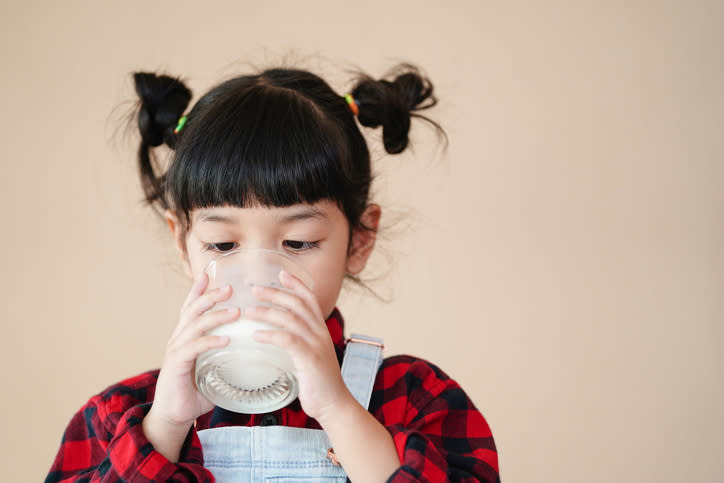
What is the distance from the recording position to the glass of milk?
718mm

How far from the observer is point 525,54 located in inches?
66.1

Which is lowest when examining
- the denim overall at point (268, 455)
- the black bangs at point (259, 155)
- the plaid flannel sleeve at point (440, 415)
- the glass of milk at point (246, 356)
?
the denim overall at point (268, 455)

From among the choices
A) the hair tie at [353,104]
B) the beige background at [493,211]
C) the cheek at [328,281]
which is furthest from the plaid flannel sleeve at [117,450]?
the beige background at [493,211]

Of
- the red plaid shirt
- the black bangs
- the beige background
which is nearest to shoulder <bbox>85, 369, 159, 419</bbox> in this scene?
the red plaid shirt

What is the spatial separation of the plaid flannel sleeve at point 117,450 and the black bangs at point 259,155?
241 mm

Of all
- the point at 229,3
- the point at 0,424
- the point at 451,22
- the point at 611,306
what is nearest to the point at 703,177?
the point at 611,306

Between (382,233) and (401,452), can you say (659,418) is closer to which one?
(382,233)

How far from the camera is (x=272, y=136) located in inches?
36.4

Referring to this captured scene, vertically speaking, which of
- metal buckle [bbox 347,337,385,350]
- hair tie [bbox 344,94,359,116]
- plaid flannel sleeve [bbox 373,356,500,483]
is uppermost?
hair tie [bbox 344,94,359,116]

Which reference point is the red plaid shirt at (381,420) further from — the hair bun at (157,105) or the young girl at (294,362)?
the hair bun at (157,105)

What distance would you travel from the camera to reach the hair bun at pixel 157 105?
3.65 feet

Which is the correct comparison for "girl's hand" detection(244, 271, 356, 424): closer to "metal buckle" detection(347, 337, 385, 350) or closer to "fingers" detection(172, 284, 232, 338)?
"fingers" detection(172, 284, 232, 338)

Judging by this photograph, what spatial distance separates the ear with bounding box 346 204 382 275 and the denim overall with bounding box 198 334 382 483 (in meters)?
0.23

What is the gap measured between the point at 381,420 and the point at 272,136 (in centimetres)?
36
